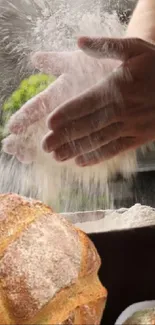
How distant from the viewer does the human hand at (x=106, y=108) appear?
2.79 ft

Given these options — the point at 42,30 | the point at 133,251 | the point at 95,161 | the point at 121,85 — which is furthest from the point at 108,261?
the point at 42,30

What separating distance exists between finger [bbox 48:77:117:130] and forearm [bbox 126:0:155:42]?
12 centimetres

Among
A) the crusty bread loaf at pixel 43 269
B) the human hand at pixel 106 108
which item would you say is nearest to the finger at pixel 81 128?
the human hand at pixel 106 108

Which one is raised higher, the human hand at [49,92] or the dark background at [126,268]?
the human hand at [49,92]

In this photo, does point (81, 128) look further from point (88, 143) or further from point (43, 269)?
point (43, 269)

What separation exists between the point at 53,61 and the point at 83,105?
0.11 meters

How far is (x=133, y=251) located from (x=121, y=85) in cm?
26

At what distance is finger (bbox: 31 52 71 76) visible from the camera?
0.90 meters

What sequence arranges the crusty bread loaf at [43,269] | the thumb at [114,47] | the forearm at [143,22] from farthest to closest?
the forearm at [143,22], the thumb at [114,47], the crusty bread loaf at [43,269]

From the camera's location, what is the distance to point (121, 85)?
2.84 feet

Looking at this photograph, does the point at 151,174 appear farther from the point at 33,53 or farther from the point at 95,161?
the point at 33,53

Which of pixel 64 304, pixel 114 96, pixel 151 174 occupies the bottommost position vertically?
pixel 151 174

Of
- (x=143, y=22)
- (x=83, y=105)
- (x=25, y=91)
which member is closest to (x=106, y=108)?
(x=83, y=105)

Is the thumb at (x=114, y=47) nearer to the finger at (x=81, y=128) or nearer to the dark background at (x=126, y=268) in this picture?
the finger at (x=81, y=128)
